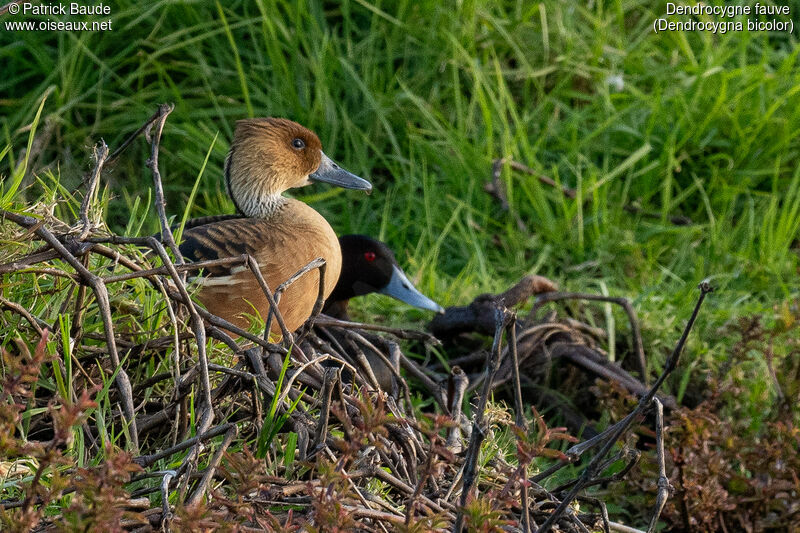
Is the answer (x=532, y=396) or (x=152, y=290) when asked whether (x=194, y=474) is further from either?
(x=532, y=396)

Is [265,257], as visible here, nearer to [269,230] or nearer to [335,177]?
[269,230]

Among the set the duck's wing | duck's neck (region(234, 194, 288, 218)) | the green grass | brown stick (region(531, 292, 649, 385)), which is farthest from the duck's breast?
the green grass

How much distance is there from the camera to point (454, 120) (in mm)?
4578

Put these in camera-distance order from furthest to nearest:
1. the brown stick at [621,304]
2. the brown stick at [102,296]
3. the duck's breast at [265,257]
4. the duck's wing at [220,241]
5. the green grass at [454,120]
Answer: the green grass at [454,120] → the brown stick at [621,304] → the duck's wing at [220,241] → the duck's breast at [265,257] → the brown stick at [102,296]

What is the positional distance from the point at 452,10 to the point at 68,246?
322cm

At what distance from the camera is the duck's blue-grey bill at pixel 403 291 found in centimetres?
349

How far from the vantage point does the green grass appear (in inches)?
166

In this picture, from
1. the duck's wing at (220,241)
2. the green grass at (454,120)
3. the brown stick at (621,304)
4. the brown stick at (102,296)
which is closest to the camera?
the brown stick at (102,296)

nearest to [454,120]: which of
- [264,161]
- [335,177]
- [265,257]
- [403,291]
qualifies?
[335,177]

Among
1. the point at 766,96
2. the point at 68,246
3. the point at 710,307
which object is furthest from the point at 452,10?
the point at 68,246

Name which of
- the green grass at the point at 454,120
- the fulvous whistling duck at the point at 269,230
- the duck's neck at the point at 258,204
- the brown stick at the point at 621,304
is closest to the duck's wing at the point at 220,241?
the fulvous whistling duck at the point at 269,230

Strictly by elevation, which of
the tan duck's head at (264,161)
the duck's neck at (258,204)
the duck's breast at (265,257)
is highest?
the tan duck's head at (264,161)

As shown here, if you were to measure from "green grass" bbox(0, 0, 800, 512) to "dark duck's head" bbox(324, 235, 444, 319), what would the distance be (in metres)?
0.55

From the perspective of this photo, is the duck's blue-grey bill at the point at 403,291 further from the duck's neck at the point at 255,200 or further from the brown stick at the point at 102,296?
the brown stick at the point at 102,296
